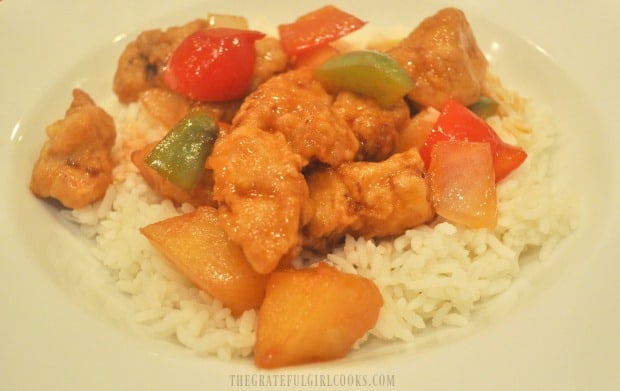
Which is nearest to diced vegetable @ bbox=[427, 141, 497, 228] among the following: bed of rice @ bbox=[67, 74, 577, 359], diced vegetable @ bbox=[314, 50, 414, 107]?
bed of rice @ bbox=[67, 74, 577, 359]

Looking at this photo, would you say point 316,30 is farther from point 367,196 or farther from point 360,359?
point 360,359

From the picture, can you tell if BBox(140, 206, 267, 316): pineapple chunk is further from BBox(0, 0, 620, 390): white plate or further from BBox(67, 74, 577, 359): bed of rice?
BBox(0, 0, 620, 390): white plate

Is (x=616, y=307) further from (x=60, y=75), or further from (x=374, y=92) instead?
(x=60, y=75)

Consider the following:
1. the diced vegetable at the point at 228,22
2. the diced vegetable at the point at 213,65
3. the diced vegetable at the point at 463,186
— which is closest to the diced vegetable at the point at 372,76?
the diced vegetable at the point at 463,186

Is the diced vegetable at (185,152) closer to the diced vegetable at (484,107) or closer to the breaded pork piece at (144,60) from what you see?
Answer: the breaded pork piece at (144,60)

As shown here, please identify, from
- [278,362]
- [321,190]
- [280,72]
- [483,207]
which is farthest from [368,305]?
[280,72]

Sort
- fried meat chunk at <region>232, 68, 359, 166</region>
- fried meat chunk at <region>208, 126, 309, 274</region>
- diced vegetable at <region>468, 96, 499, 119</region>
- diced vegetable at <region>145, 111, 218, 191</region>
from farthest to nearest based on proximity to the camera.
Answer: diced vegetable at <region>468, 96, 499, 119</region> < diced vegetable at <region>145, 111, 218, 191</region> < fried meat chunk at <region>232, 68, 359, 166</region> < fried meat chunk at <region>208, 126, 309, 274</region>
